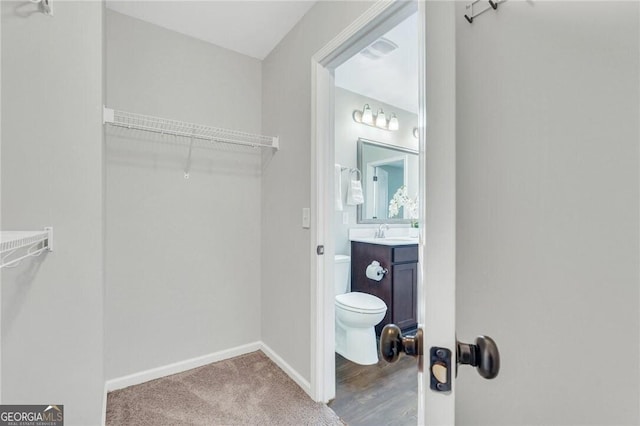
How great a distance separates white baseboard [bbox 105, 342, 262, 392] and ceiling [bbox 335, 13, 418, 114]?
2.42 metres

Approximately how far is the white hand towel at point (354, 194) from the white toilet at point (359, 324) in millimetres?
948

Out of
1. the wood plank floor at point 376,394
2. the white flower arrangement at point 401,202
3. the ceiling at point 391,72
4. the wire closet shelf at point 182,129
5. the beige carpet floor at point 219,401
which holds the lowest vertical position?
the wood plank floor at point 376,394

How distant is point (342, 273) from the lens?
8.67 ft

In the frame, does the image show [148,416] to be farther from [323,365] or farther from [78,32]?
[78,32]

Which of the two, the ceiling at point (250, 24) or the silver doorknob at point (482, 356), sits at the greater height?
the ceiling at point (250, 24)

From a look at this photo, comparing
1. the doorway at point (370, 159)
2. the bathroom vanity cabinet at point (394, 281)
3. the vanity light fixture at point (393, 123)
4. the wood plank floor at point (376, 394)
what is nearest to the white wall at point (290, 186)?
the doorway at point (370, 159)

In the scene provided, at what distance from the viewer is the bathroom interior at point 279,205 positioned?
708 millimetres

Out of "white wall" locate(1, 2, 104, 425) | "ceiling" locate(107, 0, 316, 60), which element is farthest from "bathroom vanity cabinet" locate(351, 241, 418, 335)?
"white wall" locate(1, 2, 104, 425)

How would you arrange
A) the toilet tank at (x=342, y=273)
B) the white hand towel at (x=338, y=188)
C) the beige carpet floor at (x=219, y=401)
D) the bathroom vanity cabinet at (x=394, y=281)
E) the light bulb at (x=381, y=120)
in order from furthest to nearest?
the light bulb at (x=381, y=120) → the white hand towel at (x=338, y=188) → the toilet tank at (x=342, y=273) → the bathroom vanity cabinet at (x=394, y=281) → the beige carpet floor at (x=219, y=401)

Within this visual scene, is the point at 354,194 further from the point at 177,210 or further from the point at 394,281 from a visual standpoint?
the point at 177,210

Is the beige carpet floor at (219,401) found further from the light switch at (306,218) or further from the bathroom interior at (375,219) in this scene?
the light switch at (306,218)

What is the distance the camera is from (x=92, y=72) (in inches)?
47.5

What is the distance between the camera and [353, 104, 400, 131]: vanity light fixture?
9.56ft

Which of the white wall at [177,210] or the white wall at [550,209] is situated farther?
the white wall at [177,210]
